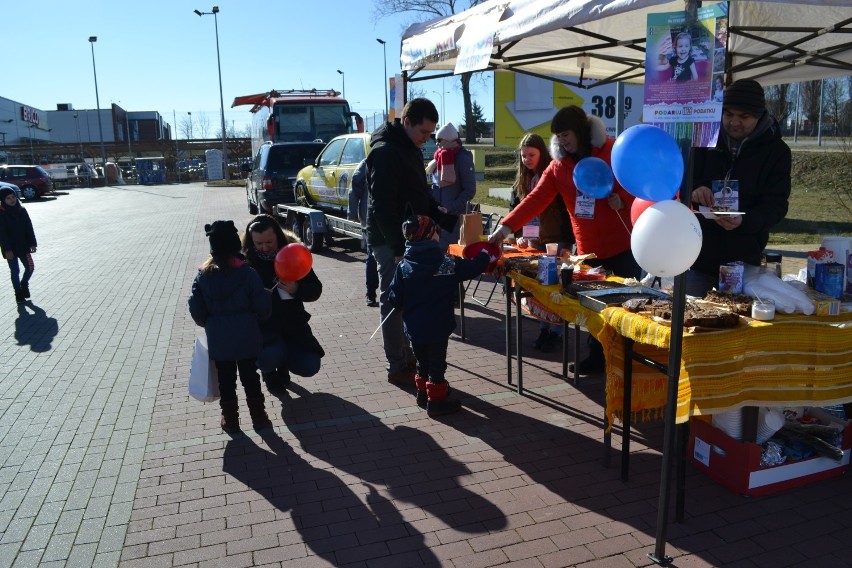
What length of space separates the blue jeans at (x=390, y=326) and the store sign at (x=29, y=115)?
84.0 metres

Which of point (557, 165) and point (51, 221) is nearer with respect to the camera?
point (557, 165)

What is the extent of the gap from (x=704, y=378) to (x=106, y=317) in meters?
7.52

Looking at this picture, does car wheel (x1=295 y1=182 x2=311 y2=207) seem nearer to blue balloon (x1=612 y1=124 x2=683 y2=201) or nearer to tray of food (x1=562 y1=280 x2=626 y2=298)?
tray of food (x1=562 y1=280 x2=626 y2=298)

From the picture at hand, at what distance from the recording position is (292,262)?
4586mm

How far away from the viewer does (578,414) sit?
4.81m

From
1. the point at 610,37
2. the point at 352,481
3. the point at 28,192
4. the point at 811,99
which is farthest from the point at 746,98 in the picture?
the point at 28,192

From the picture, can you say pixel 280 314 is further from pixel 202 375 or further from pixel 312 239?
pixel 312 239

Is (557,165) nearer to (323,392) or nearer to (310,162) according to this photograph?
(323,392)

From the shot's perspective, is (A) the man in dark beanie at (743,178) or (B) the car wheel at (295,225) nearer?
(A) the man in dark beanie at (743,178)

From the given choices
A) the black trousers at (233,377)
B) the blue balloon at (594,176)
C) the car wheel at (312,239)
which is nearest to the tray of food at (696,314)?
the blue balloon at (594,176)

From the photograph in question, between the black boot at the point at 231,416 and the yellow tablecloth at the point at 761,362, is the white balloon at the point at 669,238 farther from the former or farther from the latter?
the black boot at the point at 231,416

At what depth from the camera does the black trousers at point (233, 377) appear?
15.2 feet

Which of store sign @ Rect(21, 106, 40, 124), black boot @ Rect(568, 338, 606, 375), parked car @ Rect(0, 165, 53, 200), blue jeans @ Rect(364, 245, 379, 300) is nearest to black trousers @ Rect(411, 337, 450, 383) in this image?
Answer: black boot @ Rect(568, 338, 606, 375)

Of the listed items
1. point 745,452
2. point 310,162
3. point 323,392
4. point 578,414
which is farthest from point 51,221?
point 745,452
